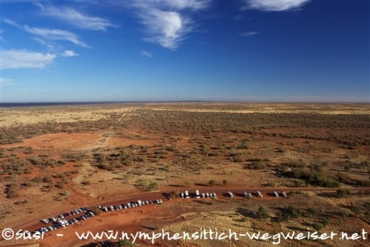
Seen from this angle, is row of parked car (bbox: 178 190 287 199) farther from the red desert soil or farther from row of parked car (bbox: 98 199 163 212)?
the red desert soil

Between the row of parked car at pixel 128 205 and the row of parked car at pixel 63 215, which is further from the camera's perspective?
the row of parked car at pixel 128 205

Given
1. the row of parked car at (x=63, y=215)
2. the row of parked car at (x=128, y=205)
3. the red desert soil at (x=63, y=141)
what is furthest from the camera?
the red desert soil at (x=63, y=141)

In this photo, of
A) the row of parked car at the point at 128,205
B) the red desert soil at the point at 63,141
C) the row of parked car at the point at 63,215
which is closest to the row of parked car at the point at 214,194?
the row of parked car at the point at 128,205

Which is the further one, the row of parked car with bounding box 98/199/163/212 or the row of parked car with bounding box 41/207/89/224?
the row of parked car with bounding box 98/199/163/212

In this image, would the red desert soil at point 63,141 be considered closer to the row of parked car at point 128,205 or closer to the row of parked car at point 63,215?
the row of parked car at point 63,215

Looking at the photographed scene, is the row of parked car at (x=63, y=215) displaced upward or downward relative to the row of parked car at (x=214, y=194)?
downward

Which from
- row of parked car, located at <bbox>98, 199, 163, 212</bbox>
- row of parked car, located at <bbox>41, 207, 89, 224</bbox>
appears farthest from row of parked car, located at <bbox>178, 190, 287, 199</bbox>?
row of parked car, located at <bbox>41, 207, 89, 224</bbox>

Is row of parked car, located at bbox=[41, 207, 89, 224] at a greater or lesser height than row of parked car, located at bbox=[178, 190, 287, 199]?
lesser

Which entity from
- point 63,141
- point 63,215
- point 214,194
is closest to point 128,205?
point 63,215

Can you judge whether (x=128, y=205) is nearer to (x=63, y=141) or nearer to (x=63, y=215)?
(x=63, y=215)

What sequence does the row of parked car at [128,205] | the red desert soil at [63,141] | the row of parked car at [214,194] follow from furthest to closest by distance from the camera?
1. the red desert soil at [63,141]
2. the row of parked car at [214,194]
3. the row of parked car at [128,205]

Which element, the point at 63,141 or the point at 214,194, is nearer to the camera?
the point at 214,194
